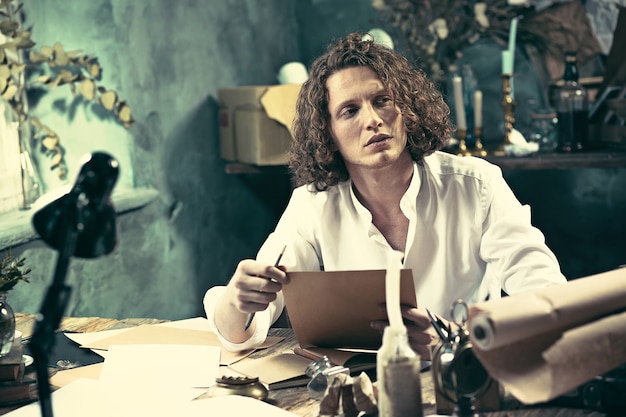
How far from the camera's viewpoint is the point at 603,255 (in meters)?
3.93

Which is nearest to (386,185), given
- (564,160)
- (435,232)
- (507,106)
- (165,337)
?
(435,232)

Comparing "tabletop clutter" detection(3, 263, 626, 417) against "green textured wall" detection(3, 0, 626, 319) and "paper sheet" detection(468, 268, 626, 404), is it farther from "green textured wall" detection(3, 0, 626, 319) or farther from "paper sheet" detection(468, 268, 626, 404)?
"green textured wall" detection(3, 0, 626, 319)

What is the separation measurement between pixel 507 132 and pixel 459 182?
152 cm

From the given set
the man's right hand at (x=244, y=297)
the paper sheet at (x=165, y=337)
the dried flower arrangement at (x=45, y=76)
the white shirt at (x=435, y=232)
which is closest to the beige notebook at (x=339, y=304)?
the man's right hand at (x=244, y=297)

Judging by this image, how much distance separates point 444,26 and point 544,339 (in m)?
2.71

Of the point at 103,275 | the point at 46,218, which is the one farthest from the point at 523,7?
the point at 46,218

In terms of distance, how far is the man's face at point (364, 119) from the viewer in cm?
193

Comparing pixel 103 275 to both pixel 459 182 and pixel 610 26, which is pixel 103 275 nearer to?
pixel 459 182

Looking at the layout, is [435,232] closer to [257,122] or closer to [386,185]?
[386,185]

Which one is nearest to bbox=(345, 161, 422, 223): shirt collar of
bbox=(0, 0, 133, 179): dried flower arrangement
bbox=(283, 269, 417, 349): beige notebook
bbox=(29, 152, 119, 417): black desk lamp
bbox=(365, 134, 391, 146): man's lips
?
bbox=(365, 134, 391, 146): man's lips

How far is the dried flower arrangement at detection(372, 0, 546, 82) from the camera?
3.69 meters

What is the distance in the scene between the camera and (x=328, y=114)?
2.10 meters

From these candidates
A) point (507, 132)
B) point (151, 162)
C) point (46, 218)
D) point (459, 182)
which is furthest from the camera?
point (507, 132)

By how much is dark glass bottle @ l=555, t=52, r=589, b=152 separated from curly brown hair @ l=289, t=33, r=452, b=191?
133cm
